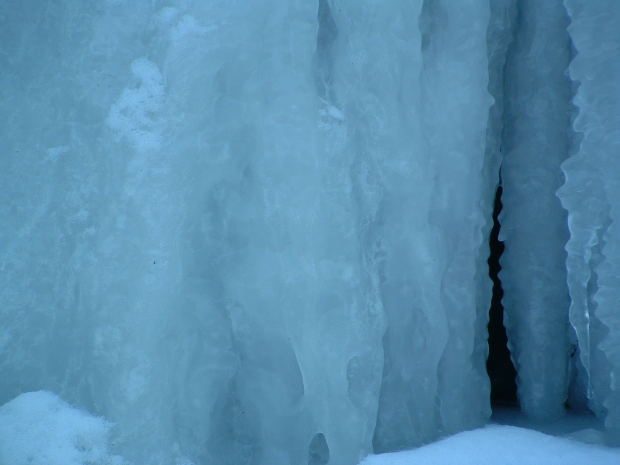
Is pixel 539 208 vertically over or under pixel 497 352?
over

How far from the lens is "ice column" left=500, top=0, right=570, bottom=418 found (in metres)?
2.74

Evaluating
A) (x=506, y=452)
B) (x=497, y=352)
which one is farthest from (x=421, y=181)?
(x=497, y=352)

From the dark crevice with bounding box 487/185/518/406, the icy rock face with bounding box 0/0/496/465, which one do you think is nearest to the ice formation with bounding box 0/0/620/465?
the icy rock face with bounding box 0/0/496/465

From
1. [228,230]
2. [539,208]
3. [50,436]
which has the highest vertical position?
[539,208]

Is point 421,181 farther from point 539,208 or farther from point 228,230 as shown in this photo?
point 228,230

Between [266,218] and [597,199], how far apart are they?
1.38 m

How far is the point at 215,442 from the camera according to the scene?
2352 millimetres

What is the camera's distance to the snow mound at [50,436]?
2.01m

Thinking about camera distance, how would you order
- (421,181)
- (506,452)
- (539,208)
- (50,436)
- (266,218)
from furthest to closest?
(539,208) < (421,181) < (266,218) < (506,452) < (50,436)

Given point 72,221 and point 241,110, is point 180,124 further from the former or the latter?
point 72,221

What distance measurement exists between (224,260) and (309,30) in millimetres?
989

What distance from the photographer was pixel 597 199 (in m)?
2.39

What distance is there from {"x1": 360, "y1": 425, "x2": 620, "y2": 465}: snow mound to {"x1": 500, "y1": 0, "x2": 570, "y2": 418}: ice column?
19.7 inches

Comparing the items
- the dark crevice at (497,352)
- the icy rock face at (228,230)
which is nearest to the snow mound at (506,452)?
the icy rock face at (228,230)
